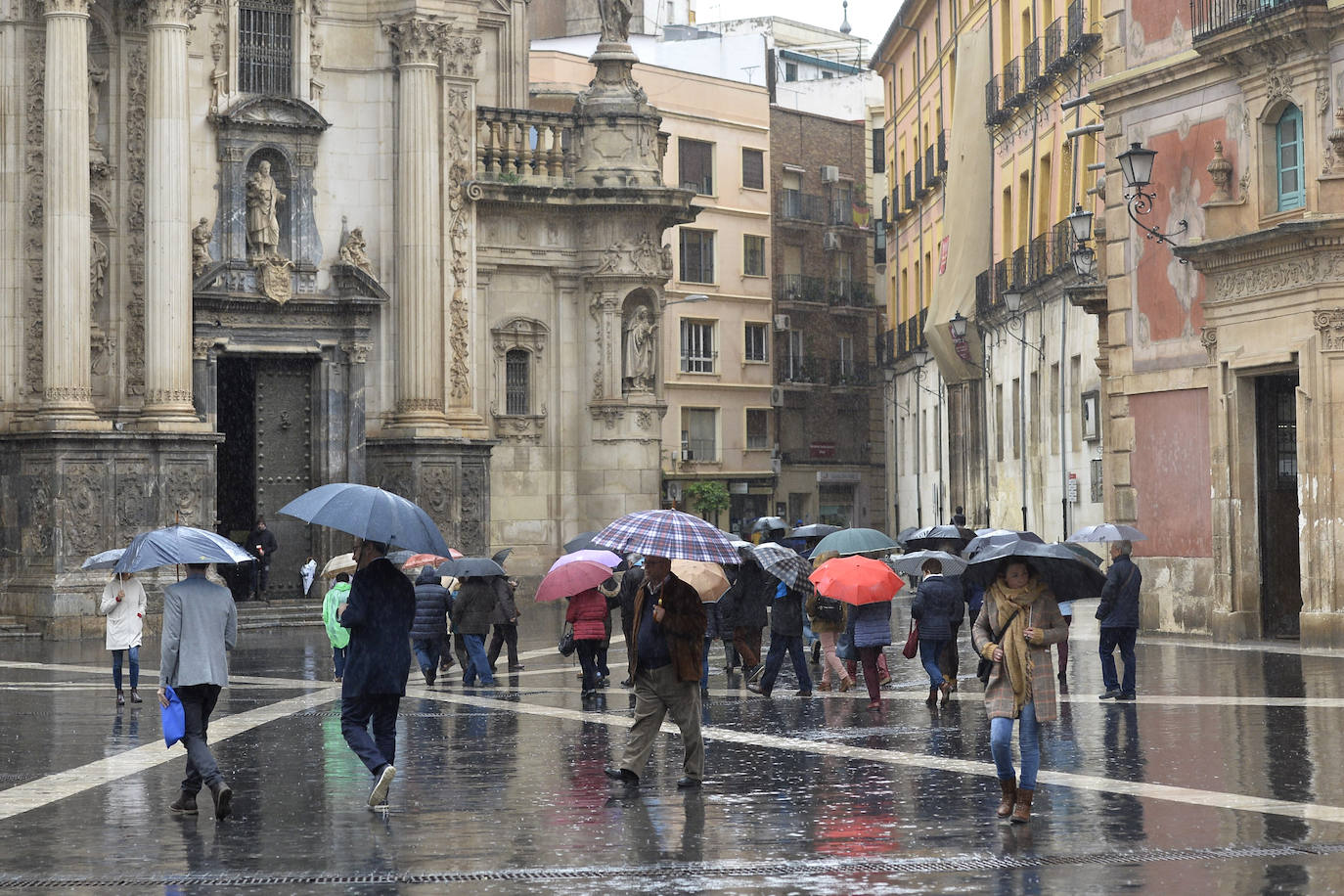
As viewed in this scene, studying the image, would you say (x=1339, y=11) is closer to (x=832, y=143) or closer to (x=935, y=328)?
(x=935, y=328)

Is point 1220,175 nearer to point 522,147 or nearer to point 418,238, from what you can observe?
point 418,238

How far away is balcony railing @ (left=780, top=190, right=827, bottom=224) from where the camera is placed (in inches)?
2798

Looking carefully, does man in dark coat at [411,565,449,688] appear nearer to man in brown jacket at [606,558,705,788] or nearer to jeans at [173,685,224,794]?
man in brown jacket at [606,558,705,788]

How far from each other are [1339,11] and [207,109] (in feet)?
58.8

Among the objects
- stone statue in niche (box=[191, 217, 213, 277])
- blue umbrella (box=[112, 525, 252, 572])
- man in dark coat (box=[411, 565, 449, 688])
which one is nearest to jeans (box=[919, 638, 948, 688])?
man in dark coat (box=[411, 565, 449, 688])

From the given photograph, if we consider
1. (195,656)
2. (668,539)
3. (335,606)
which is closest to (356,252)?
(335,606)

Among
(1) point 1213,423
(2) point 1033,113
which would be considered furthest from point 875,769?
(2) point 1033,113

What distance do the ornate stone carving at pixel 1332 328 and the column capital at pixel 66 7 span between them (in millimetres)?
18363

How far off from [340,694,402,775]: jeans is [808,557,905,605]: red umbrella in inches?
292

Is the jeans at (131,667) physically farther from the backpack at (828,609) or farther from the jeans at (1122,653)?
the jeans at (1122,653)

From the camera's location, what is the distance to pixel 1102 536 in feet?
72.3

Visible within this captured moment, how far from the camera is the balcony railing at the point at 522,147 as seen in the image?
38719 millimetres

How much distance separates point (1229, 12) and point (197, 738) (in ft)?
63.0

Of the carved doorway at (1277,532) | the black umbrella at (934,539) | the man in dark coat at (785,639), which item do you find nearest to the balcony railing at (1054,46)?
the carved doorway at (1277,532)
